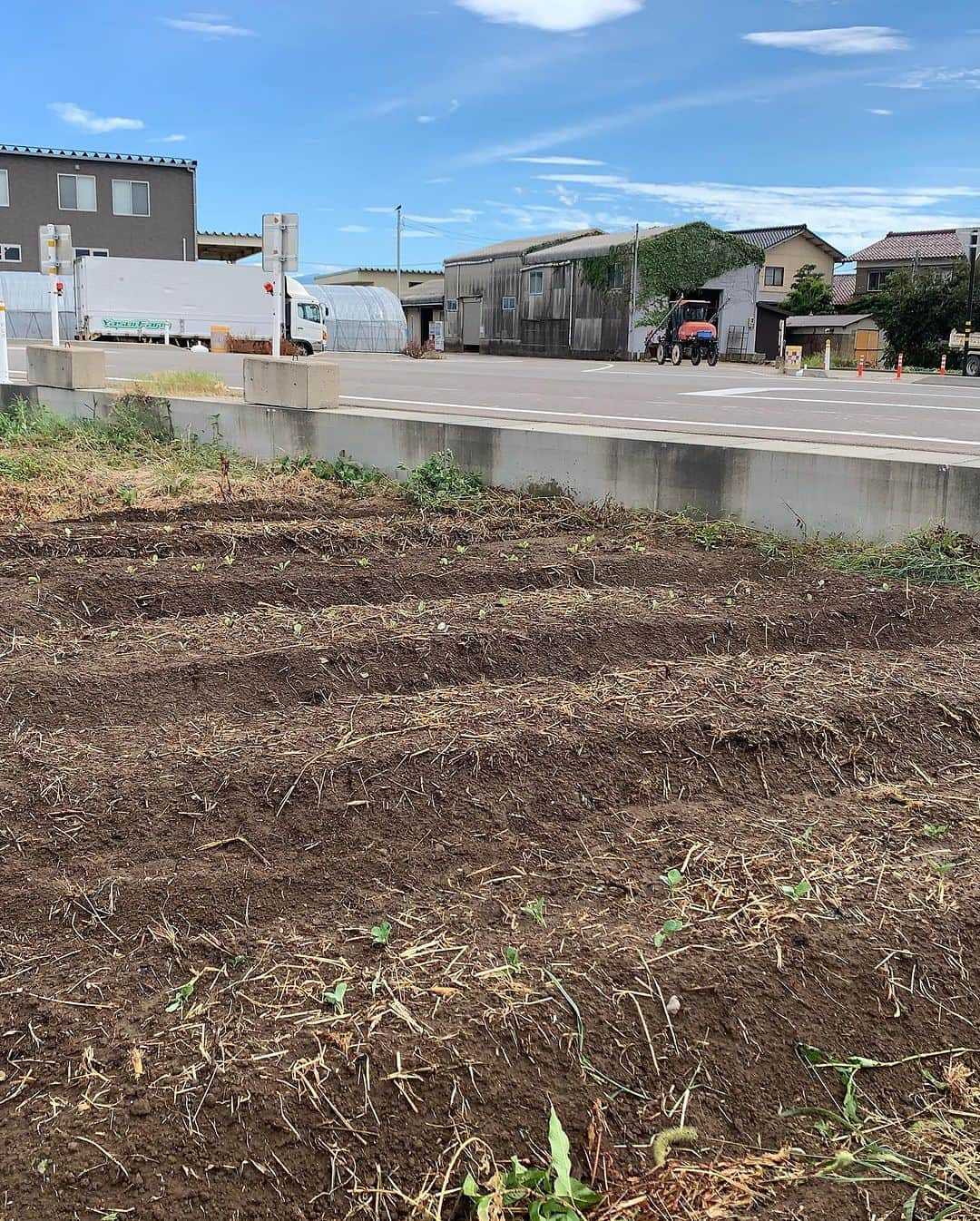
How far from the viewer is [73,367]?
36.6 feet

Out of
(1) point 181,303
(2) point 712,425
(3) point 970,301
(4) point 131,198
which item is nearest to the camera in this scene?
(2) point 712,425

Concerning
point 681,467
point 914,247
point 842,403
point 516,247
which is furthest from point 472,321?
point 681,467

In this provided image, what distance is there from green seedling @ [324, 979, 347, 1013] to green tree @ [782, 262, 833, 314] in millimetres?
58108

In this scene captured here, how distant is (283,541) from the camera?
253 inches

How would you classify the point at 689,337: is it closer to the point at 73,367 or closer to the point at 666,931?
the point at 73,367

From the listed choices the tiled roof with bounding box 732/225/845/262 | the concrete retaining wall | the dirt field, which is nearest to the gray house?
the tiled roof with bounding box 732/225/845/262

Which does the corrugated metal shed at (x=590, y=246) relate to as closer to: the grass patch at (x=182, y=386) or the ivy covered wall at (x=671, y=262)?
the ivy covered wall at (x=671, y=262)

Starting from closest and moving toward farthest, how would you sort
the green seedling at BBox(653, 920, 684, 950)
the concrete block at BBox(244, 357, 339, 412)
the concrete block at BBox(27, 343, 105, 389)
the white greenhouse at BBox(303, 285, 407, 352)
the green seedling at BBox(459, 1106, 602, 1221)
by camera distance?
the green seedling at BBox(459, 1106, 602, 1221), the green seedling at BBox(653, 920, 684, 950), the concrete block at BBox(244, 357, 339, 412), the concrete block at BBox(27, 343, 105, 389), the white greenhouse at BBox(303, 285, 407, 352)

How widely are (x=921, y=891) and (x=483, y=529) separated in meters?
4.15

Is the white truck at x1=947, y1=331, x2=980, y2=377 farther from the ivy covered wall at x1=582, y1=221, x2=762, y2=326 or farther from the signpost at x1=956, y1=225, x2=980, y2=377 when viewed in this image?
the ivy covered wall at x1=582, y1=221, x2=762, y2=326

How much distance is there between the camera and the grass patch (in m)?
10.8

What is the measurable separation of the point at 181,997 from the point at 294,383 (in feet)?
23.4

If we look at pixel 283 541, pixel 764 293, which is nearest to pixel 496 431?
pixel 283 541

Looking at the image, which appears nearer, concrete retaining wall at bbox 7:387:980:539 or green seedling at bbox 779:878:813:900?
green seedling at bbox 779:878:813:900
